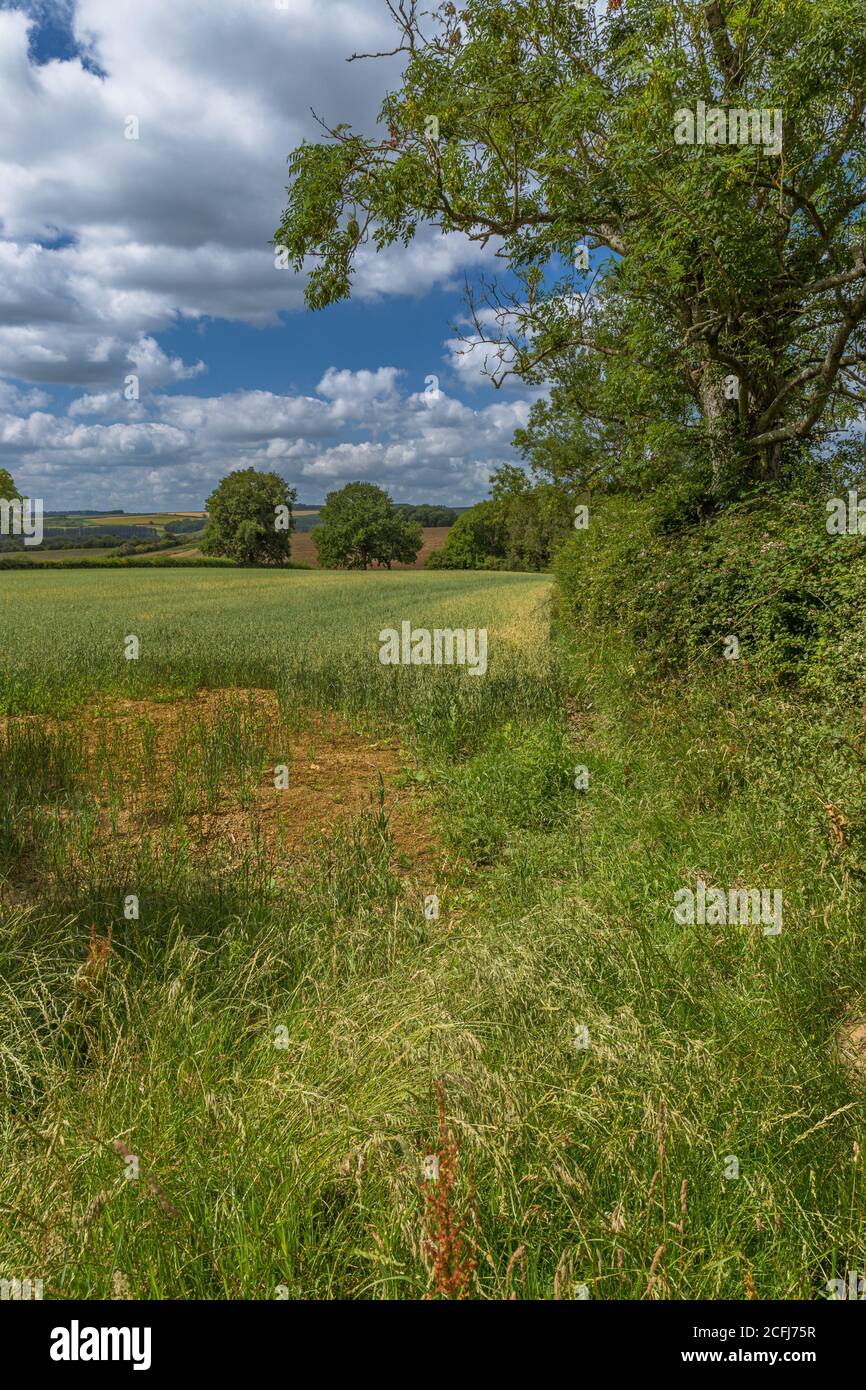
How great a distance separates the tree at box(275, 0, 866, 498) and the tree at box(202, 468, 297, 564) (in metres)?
77.1

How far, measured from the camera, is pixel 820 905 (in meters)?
3.82

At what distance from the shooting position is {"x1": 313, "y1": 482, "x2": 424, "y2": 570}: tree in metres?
94.9

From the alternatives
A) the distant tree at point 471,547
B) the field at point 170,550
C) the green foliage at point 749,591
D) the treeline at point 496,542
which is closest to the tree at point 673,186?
the green foliage at point 749,591

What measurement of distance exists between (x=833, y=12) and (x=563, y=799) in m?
7.78

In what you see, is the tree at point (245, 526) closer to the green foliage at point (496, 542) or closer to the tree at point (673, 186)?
the green foliage at point (496, 542)

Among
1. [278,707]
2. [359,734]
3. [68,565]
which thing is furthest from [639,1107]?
[68,565]

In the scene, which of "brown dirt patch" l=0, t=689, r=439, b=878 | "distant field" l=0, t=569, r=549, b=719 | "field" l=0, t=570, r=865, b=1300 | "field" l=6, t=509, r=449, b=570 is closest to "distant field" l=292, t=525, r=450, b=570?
"field" l=6, t=509, r=449, b=570

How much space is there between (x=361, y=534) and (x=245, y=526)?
16297mm

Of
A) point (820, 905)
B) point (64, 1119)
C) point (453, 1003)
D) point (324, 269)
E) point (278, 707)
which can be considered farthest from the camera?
point (324, 269)

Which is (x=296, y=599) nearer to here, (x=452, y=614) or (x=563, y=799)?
(x=452, y=614)

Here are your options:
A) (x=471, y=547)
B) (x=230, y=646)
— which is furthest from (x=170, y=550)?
(x=230, y=646)

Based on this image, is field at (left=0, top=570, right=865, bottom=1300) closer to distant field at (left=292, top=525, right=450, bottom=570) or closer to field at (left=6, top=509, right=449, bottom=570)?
field at (left=6, top=509, right=449, bottom=570)

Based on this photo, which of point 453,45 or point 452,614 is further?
point 452,614

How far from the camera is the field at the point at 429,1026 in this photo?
1.89 m
